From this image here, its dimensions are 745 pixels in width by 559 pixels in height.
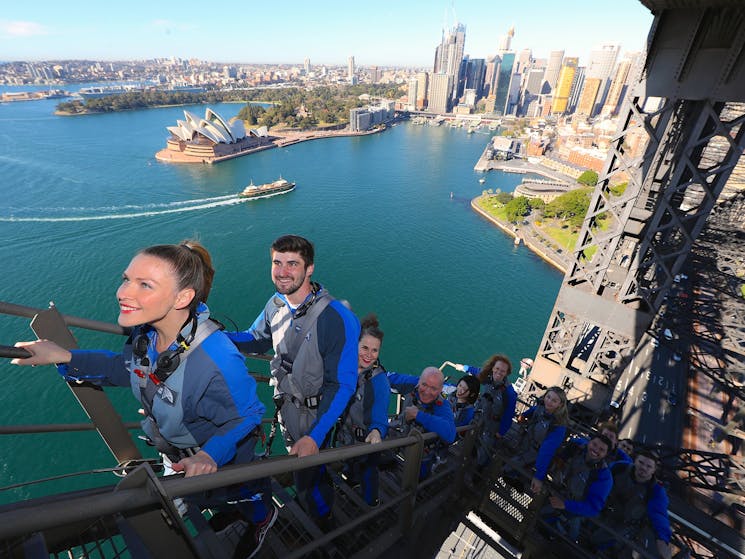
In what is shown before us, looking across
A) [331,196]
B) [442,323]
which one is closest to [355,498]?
[442,323]

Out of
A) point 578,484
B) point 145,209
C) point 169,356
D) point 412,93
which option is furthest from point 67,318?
point 412,93

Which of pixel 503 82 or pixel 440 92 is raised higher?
pixel 503 82

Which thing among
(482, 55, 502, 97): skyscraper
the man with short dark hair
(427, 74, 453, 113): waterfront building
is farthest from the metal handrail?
(482, 55, 502, 97): skyscraper

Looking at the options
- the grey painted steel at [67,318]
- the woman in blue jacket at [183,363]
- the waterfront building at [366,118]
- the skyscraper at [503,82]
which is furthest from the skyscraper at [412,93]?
the woman in blue jacket at [183,363]

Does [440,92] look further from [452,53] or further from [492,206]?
[492,206]

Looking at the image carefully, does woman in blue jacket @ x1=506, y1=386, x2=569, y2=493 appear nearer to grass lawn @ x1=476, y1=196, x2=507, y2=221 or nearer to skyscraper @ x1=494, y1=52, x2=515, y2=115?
grass lawn @ x1=476, y1=196, x2=507, y2=221

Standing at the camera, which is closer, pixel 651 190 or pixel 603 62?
pixel 651 190

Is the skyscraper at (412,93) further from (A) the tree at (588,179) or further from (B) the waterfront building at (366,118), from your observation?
(A) the tree at (588,179)
